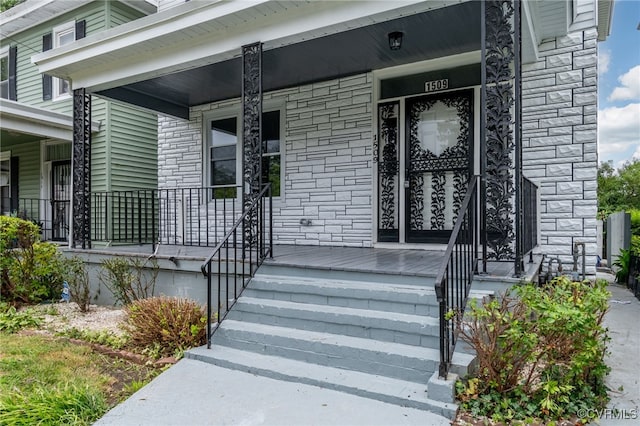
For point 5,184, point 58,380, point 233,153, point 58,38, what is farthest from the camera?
point 5,184

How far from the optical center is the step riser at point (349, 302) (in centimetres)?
319

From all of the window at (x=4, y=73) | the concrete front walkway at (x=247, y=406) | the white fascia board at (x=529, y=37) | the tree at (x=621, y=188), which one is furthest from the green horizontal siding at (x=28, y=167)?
the tree at (x=621, y=188)

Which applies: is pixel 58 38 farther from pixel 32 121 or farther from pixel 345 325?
pixel 345 325

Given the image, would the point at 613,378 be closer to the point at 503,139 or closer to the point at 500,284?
the point at 500,284

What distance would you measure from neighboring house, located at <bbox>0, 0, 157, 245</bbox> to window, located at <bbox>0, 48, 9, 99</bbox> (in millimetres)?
26

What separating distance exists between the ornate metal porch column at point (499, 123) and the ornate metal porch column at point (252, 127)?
2276mm

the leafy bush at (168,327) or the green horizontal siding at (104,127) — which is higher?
the green horizontal siding at (104,127)

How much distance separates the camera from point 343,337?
3.22m

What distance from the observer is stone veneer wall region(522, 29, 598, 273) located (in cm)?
472

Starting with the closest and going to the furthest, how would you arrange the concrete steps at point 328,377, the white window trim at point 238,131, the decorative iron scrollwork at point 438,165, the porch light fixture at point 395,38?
the concrete steps at point 328,377, the porch light fixture at point 395,38, the decorative iron scrollwork at point 438,165, the white window trim at point 238,131

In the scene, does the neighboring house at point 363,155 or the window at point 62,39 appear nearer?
the neighboring house at point 363,155

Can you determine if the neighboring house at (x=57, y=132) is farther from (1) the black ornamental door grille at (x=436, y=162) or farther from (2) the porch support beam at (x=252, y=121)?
(1) the black ornamental door grille at (x=436, y=162)

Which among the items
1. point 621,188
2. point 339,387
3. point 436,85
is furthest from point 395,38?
point 621,188

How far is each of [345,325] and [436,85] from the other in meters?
3.65
